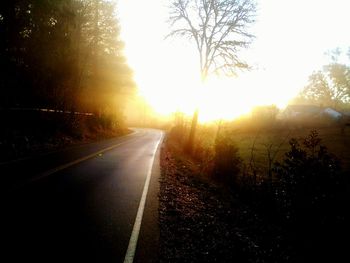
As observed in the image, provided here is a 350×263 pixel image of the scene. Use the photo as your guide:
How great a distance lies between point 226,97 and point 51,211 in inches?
729

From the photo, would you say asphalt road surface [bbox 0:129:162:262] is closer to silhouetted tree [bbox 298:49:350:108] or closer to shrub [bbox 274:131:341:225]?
shrub [bbox 274:131:341:225]

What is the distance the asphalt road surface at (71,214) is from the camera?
4.50 metres

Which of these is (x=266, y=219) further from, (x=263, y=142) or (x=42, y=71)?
(x=263, y=142)

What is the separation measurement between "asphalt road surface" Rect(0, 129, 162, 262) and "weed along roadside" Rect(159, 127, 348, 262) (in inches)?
23.8

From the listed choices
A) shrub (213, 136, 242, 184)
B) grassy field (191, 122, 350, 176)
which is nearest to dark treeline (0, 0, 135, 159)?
shrub (213, 136, 242, 184)

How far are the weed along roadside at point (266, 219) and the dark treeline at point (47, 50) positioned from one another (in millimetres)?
11611

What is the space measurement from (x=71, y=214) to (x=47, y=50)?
49.3 ft

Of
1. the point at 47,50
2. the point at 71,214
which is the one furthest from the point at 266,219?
the point at 47,50

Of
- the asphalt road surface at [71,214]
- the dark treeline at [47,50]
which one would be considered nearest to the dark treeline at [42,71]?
the dark treeline at [47,50]

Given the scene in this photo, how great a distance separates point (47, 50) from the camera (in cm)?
1805

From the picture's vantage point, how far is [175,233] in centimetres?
583

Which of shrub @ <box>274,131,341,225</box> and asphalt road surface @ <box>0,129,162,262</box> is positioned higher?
shrub @ <box>274,131,341,225</box>

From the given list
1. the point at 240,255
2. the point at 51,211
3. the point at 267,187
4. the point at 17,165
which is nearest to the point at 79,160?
the point at 17,165

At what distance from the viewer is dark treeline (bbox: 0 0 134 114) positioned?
50.0 feet
